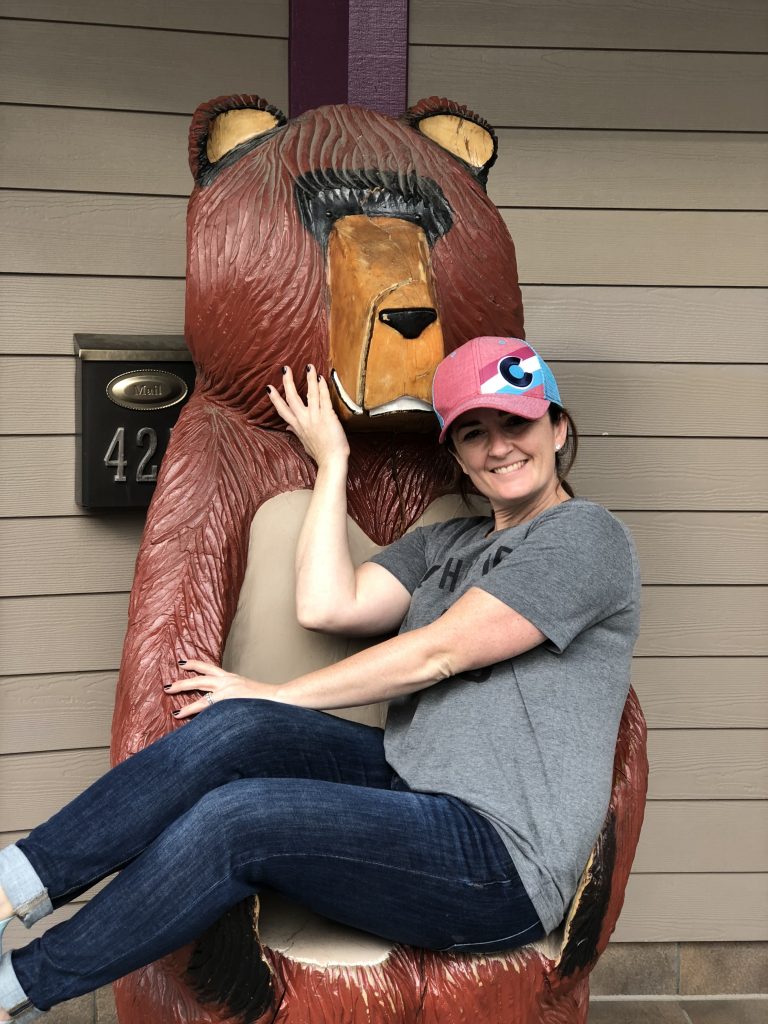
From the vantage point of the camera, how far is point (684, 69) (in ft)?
7.29

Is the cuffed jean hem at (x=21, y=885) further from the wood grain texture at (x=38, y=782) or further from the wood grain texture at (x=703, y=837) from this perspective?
the wood grain texture at (x=703, y=837)

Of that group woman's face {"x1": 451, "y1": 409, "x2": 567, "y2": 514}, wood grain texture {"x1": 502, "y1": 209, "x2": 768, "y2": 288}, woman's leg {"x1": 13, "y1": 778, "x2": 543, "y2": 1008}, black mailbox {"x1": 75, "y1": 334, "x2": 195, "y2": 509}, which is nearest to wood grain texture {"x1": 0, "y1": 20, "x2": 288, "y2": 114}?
black mailbox {"x1": 75, "y1": 334, "x2": 195, "y2": 509}

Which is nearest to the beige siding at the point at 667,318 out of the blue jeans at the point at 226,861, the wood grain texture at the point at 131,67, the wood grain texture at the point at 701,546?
the wood grain texture at the point at 701,546

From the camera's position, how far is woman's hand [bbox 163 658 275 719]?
134 centimetres

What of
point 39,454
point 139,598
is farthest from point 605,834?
point 39,454

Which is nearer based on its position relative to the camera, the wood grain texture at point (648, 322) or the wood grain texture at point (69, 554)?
the wood grain texture at point (69, 554)

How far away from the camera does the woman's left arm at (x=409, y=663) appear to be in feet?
4.16

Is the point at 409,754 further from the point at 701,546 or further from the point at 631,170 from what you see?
the point at 631,170

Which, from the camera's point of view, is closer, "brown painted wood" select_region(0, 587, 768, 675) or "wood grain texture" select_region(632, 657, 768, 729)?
"brown painted wood" select_region(0, 587, 768, 675)

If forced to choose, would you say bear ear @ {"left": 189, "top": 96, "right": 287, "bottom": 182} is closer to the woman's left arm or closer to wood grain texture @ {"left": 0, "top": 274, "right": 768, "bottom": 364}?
wood grain texture @ {"left": 0, "top": 274, "right": 768, "bottom": 364}

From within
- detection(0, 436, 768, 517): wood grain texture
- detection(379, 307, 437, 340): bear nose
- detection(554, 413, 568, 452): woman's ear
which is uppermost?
detection(379, 307, 437, 340): bear nose

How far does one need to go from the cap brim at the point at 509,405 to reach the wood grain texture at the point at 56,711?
107 cm

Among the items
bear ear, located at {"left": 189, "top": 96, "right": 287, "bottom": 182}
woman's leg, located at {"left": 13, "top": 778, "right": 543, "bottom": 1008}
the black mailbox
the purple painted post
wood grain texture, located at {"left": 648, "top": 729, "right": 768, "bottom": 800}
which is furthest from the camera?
wood grain texture, located at {"left": 648, "top": 729, "right": 768, "bottom": 800}

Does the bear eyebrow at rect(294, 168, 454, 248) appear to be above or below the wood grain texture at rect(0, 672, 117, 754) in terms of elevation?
above
